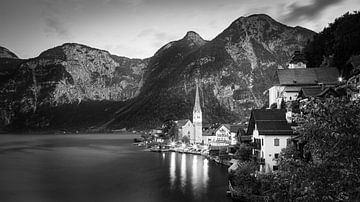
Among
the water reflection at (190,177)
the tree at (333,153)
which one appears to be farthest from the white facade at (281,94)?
the tree at (333,153)

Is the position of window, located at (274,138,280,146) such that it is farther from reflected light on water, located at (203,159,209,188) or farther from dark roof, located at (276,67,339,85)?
dark roof, located at (276,67,339,85)

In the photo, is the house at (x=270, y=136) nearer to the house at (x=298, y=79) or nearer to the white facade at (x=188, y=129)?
the house at (x=298, y=79)

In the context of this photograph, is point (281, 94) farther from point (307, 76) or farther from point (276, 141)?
point (276, 141)

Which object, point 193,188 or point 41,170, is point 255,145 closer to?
point 193,188

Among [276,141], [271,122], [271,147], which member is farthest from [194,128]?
[276,141]

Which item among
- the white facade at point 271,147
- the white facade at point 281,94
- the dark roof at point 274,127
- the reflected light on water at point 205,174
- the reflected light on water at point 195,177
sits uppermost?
the white facade at point 281,94

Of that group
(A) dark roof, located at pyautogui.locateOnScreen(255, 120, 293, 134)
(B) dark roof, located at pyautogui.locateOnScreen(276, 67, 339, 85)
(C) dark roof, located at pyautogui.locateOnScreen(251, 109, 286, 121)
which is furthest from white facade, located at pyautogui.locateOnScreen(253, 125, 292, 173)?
(B) dark roof, located at pyautogui.locateOnScreen(276, 67, 339, 85)

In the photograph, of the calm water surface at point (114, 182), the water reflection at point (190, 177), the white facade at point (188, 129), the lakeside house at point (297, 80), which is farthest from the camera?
A: the white facade at point (188, 129)
